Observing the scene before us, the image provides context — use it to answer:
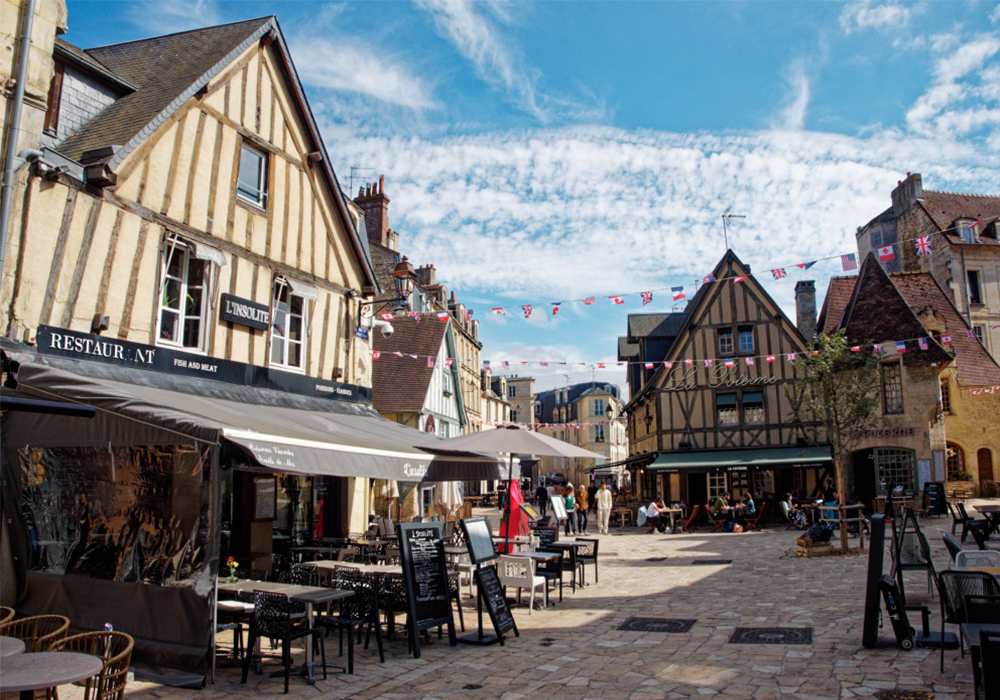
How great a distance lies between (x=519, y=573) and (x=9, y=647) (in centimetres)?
519

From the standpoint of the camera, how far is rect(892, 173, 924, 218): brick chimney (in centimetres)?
3009

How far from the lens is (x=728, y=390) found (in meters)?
22.0

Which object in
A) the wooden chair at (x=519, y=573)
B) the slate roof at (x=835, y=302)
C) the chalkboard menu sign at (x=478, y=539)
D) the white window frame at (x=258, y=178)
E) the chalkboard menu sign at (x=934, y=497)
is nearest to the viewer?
the chalkboard menu sign at (x=478, y=539)

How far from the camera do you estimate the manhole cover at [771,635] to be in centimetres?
623

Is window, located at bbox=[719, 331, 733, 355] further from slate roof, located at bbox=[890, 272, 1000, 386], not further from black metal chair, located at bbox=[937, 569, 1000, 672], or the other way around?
black metal chair, located at bbox=[937, 569, 1000, 672]

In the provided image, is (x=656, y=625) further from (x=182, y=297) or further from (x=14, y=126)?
(x=14, y=126)

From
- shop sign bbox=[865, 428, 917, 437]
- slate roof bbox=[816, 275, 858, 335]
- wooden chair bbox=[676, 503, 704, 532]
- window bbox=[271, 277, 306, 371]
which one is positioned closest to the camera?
window bbox=[271, 277, 306, 371]

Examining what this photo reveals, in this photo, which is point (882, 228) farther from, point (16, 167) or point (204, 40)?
point (16, 167)

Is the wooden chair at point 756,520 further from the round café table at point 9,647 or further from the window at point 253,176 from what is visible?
the round café table at point 9,647

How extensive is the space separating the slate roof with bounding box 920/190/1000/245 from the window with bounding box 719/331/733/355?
40.9ft

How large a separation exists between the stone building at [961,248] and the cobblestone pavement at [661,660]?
23.6 m

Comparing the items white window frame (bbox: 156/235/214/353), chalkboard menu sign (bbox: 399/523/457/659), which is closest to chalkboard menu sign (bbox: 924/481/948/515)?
chalkboard menu sign (bbox: 399/523/457/659)

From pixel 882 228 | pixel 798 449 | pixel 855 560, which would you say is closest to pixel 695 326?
pixel 798 449

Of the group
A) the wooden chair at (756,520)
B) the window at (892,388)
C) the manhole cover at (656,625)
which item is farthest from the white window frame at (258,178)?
the window at (892,388)
